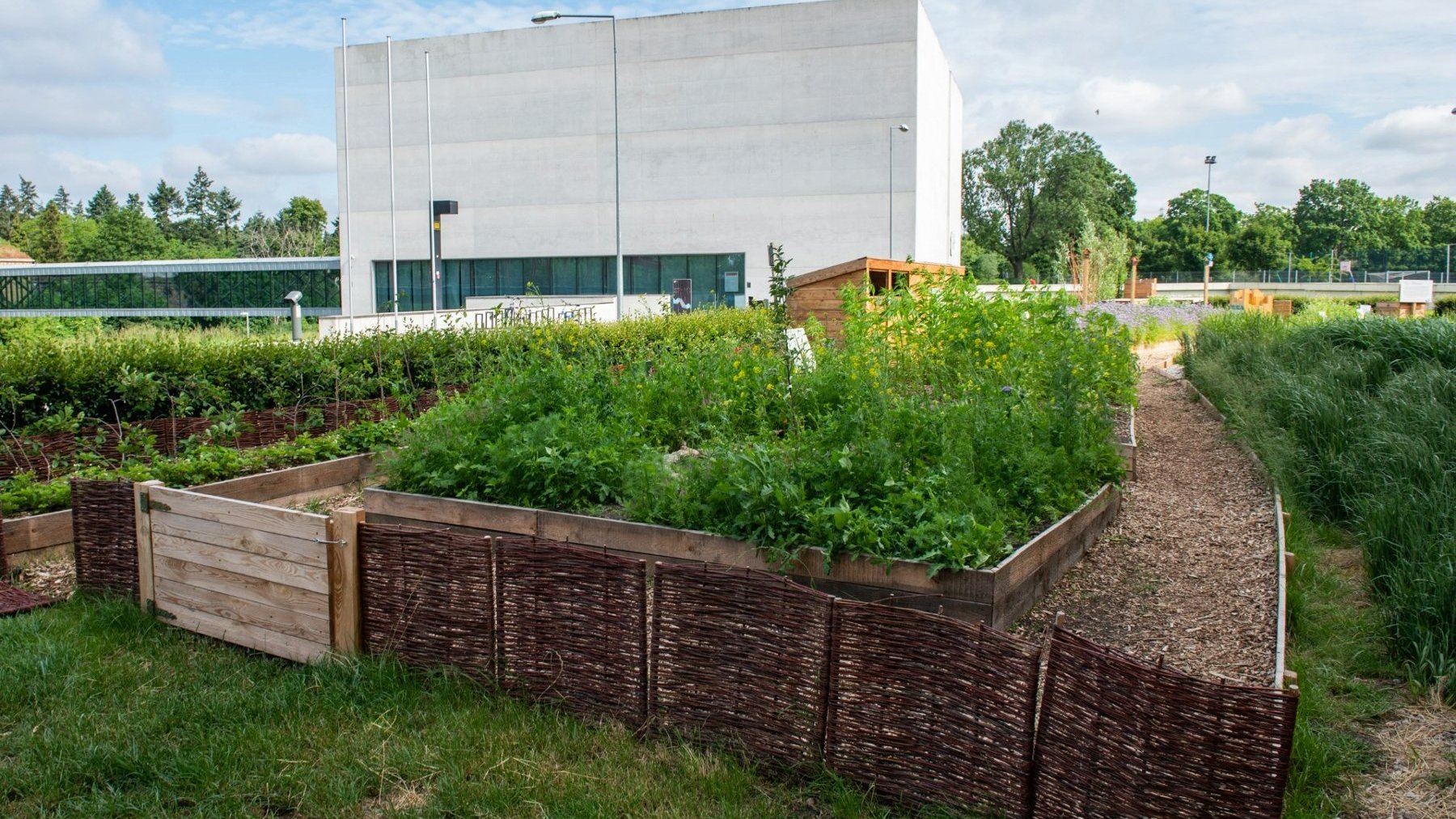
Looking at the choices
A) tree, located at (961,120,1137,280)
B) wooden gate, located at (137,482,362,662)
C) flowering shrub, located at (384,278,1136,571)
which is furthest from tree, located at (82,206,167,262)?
wooden gate, located at (137,482,362,662)

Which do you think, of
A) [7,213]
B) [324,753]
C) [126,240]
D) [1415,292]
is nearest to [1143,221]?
[1415,292]

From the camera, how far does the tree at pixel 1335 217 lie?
104 metres

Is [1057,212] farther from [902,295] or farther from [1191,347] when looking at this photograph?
[902,295]

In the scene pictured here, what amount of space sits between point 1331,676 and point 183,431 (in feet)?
30.6

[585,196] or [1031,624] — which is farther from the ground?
[585,196]

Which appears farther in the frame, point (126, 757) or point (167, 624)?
point (167, 624)

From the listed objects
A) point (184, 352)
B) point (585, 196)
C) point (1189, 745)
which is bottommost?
point (1189, 745)

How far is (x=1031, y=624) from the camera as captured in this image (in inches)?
221

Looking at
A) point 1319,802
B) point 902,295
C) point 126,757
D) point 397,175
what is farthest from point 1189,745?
point 397,175

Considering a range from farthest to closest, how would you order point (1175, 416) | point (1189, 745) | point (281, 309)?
point (281, 309), point (1175, 416), point (1189, 745)

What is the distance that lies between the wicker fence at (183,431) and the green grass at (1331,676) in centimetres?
660

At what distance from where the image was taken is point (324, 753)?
423cm

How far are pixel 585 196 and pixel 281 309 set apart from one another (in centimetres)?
1787

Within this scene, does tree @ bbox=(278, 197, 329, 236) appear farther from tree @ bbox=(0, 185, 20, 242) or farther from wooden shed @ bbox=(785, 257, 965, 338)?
wooden shed @ bbox=(785, 257, 965, 338)
